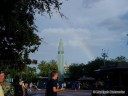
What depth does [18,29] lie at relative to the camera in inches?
648

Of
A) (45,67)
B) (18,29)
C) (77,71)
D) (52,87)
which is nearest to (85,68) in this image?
(77,71)

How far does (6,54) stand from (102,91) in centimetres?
877

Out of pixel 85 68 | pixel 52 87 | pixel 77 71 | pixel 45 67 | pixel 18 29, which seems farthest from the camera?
pixel 45 67

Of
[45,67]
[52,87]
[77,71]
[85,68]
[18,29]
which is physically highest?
[45,67]

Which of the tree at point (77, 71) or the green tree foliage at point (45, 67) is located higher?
the green tree foliage at point (45, 67)

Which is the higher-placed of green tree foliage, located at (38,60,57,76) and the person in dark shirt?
green tree foliage, located at (38,60,57,76)

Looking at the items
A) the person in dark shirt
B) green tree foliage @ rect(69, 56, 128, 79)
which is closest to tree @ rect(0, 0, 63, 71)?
the person in dark shirt

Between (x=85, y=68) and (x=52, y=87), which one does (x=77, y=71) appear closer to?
(x=85, y=68)

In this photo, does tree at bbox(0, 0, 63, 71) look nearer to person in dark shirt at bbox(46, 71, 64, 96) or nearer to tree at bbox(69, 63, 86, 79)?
person in dark shirt at bbox(46, 71, 64, 96)

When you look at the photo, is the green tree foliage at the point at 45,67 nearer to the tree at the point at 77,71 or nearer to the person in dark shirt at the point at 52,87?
the tree at the point at 77,71

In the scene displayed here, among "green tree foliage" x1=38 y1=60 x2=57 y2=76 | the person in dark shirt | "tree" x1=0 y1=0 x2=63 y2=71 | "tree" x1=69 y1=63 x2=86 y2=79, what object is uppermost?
"green tree foliage" x1=38 y1=60 x2=57 y2=76

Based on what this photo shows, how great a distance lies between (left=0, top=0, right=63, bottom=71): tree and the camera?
49.9 ft

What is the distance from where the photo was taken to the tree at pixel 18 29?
1522 centimetres

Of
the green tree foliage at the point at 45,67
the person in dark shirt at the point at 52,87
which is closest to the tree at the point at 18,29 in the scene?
the person in dark shirt at the point at 52,87
